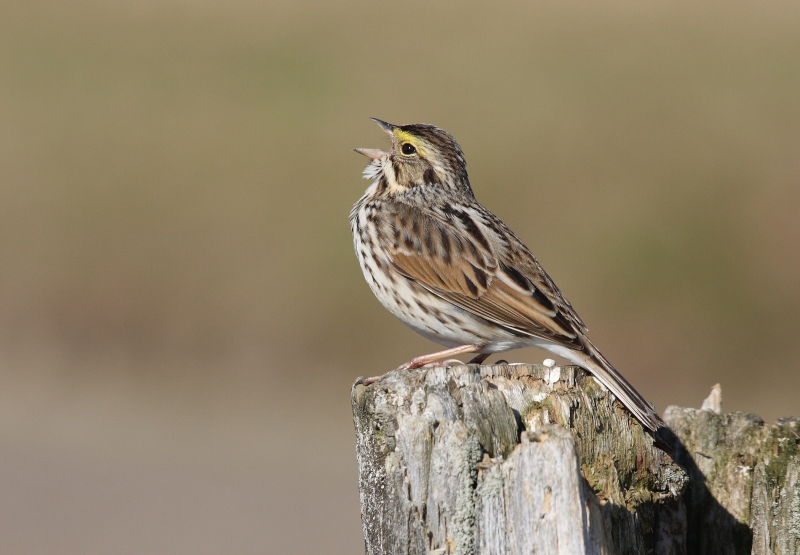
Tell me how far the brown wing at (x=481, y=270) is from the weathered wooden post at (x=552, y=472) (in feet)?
4.83

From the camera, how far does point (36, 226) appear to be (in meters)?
16.0

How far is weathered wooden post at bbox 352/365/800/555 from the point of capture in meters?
4.08

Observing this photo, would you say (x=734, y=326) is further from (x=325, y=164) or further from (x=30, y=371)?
(x=30, y=371)

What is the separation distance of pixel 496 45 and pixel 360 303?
→ 8.50m

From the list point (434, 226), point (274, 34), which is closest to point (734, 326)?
point (434, 226)

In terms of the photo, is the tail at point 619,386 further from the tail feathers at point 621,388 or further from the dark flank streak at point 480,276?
the dark flank streak at point 480,276

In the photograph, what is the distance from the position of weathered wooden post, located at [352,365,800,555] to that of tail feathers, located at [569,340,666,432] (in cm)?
9

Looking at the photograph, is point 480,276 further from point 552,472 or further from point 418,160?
point 552,472

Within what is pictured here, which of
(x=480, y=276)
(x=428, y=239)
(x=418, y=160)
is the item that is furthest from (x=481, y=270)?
(x=418, y=160)

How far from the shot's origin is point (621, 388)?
5.51 meters

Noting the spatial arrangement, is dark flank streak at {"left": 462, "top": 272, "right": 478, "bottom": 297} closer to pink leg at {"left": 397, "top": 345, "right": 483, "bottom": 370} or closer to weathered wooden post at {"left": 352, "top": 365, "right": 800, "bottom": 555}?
pink leg at {"left": 397, "top": 345, "right": 483, "bottom": 370}

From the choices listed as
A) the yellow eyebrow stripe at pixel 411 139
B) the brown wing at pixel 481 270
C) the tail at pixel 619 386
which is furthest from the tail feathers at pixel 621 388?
the yellow eyebrow stripe at pixel 411 139

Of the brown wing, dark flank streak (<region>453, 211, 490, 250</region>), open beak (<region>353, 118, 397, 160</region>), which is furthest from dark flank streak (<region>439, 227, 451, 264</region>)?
open beak (<region>353, 118, 397, 160</region>)

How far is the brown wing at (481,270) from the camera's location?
6.87m
